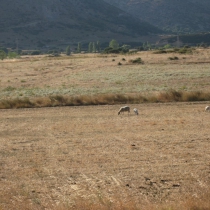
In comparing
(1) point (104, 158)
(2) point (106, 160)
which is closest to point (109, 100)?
(1) point (104, 158)

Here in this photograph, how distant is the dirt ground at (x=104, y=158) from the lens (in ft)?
36.2

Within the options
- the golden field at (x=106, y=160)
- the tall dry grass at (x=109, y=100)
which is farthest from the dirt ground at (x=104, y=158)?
the tall dry grass at (x=109, y=100)

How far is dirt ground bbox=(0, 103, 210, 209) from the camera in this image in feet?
36.2

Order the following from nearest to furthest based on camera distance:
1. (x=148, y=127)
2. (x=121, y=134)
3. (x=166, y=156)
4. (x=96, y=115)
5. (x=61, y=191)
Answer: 1. (x=61, y=191)
2. (x=166, y=156)
3. (x=121, y=134)
4. (x=148, y=127)
5. (x=96, y=115)

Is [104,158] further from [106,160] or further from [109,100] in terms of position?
[109,100]

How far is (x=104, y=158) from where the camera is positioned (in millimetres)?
14289

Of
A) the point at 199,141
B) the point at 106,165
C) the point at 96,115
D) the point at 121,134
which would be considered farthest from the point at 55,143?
the point at 96,115

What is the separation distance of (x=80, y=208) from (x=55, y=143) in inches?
305

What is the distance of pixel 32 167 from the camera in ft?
44.5

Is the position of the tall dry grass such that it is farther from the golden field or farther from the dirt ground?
the dirt ground

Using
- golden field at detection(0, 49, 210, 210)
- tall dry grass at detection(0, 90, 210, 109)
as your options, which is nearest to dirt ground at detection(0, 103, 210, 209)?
golden field at detection(0, 49, 210, 210)

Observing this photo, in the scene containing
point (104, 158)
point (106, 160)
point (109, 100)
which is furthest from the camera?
point (109, 100)

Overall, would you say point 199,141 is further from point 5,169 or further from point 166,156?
point 5,169

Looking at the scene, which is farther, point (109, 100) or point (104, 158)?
point (109, 100)
